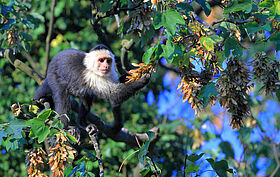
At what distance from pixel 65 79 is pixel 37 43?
109 inches

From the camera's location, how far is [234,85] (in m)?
2.14

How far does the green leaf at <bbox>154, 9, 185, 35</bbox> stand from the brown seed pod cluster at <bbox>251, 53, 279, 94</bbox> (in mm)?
621

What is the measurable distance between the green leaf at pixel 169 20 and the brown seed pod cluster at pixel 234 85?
0.49 m

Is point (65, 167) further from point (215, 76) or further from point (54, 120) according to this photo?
point (215, 76)

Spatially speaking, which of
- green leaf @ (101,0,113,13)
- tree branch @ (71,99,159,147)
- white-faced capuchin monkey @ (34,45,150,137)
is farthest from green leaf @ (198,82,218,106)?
tree branch @ (71,99,159,147)

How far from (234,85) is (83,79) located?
7.82 feet

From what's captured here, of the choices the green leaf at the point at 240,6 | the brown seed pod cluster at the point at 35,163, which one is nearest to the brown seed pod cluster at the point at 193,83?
the green leaf at the point at 240,6

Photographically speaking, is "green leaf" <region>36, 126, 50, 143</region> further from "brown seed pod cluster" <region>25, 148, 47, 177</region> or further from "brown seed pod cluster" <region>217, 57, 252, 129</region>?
"brown seed pod cluster" <region>217, 57, 252, 129</region>

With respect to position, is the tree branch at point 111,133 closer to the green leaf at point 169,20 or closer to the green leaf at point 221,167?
the green leaf at point 221,167

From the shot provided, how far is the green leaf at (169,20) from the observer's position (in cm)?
192

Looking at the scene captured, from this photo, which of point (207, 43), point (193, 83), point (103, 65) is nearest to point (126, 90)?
point (103, 65)

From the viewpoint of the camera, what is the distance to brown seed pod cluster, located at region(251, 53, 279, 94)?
2.12 metres

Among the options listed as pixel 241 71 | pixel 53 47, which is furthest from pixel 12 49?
pixel 241 71

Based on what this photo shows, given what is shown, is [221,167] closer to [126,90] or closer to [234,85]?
[234,85]
